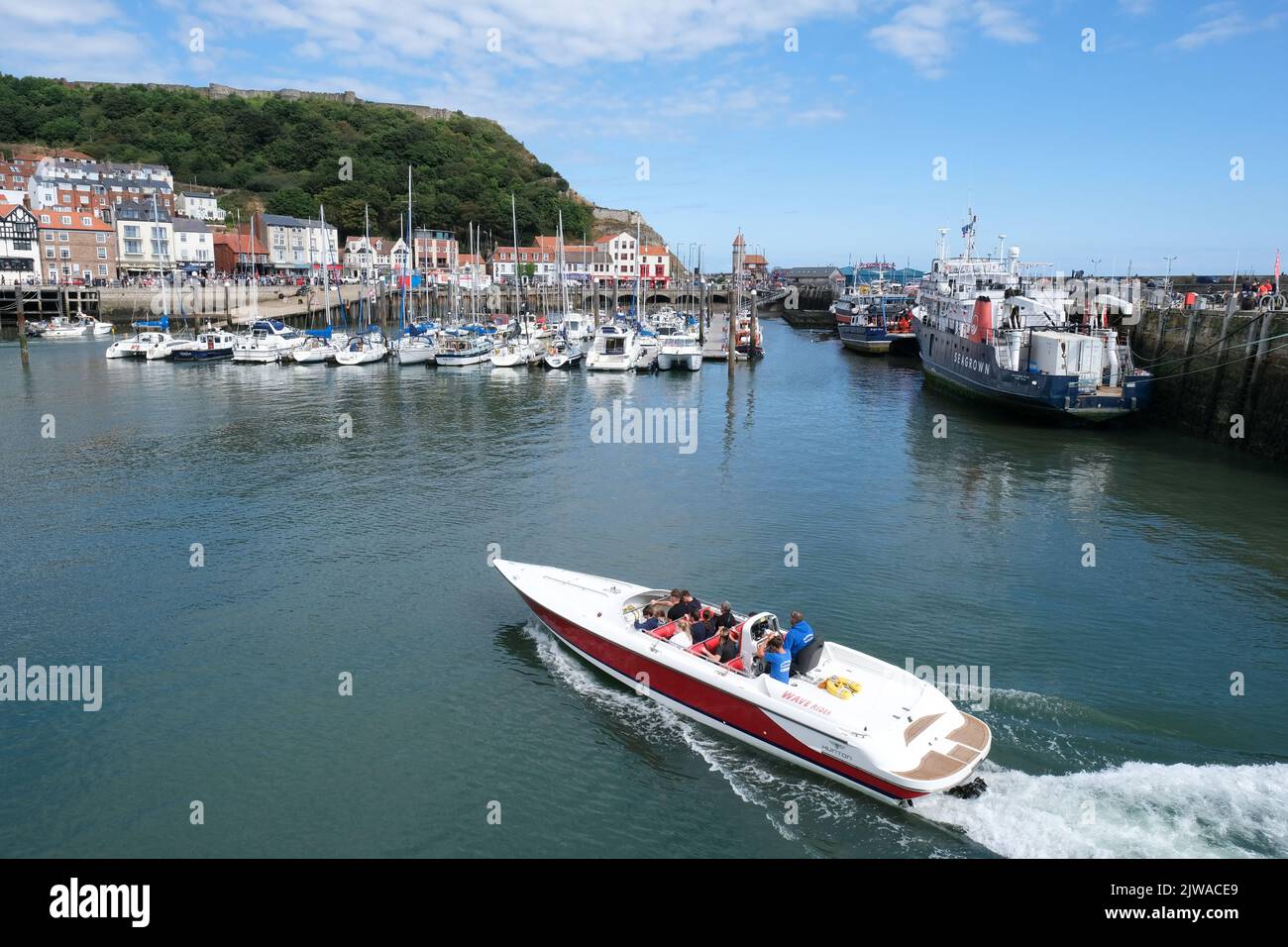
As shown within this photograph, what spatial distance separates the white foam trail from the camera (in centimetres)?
1189

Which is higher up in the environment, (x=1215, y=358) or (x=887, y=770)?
(x=1215, y=358)

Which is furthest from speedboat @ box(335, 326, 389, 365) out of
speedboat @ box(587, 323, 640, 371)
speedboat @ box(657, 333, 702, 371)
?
speedboat @ box(657, 333, 702, 371)

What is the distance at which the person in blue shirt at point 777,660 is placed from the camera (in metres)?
14.4

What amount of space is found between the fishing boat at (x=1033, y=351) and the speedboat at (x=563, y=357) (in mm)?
26881

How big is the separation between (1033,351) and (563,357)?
3544 centimetres

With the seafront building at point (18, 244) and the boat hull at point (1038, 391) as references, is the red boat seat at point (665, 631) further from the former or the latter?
the seafront building at point (18, 244)

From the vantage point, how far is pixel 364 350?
230 ft

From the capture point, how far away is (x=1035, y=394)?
135ft

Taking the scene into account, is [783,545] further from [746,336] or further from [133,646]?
[746,336]

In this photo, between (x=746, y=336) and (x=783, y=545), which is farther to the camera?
(x=746, y=336)
